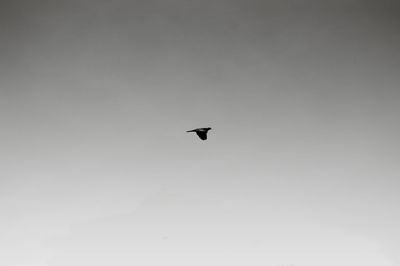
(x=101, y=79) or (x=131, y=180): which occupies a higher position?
(x=101, y=79)

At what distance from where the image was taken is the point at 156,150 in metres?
2.77

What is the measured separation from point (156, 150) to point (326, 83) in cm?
121

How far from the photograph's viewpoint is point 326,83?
2.86 meters

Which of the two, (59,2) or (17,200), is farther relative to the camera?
(59,2)

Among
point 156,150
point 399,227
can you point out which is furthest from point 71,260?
point 399,227

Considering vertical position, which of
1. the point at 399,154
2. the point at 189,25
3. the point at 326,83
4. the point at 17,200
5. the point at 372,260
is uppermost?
the point at 189,25

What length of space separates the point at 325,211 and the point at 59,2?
87.0 inches

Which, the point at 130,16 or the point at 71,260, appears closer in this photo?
the point at 71,260

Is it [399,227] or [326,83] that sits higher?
[326,83]

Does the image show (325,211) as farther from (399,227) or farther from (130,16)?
(130,16)

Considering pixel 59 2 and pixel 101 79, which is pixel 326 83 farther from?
pixel 59 2

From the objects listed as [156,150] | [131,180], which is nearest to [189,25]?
[156,150]

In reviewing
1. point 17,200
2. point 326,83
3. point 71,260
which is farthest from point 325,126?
point 17,200

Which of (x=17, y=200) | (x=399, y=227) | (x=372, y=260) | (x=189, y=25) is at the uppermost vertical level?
(x=189, y=25)
